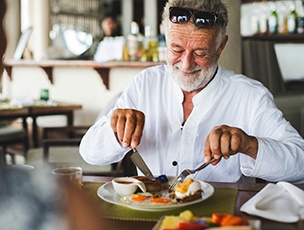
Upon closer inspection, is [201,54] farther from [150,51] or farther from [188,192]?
[150,51]

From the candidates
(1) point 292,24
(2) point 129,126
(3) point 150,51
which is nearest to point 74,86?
(3) point 150,51

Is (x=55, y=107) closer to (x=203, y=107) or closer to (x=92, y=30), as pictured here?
(x=203, y=107)

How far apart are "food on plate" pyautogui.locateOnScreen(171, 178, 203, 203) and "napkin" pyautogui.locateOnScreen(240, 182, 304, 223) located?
143 millimetres

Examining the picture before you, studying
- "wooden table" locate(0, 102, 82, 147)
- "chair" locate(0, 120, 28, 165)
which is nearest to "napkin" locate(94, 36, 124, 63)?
"wooden table" locate(0, 102, 82, 147)

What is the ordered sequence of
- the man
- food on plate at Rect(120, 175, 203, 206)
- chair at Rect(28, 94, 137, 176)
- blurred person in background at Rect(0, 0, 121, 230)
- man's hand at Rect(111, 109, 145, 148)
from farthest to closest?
chair at Rect(28, 94, 137, 176) < the man < man's hand at Rect(111, 109, 145, 148) < food on plate at Rect(120, 175, 203, 206) < blurred person in background at Rect(0, 0, 121, 230)

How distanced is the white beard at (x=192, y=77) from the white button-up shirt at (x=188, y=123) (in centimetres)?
6

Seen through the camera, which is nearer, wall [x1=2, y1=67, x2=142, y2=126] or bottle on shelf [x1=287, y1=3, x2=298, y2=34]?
wall [x1=2, y1=67, x2=142, y2=126]

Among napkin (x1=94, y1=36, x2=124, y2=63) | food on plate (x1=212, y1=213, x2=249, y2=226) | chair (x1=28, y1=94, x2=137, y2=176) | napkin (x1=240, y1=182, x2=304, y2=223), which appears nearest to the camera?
food on plate (x1=212, y1=213, x2=249, y2=226)

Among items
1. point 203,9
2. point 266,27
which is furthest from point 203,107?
point 266,27

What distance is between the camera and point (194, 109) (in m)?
2.35

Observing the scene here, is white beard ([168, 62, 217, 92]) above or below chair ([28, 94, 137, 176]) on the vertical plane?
above

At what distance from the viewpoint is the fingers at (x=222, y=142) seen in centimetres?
178

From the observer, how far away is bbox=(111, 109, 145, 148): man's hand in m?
1.94

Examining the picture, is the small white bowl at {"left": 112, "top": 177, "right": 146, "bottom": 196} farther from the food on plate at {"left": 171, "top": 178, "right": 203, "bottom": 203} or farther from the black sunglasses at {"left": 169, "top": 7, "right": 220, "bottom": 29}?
the black sunglasses at {"left": 169, "top": 7, "right": 220, "bottom": 29}
